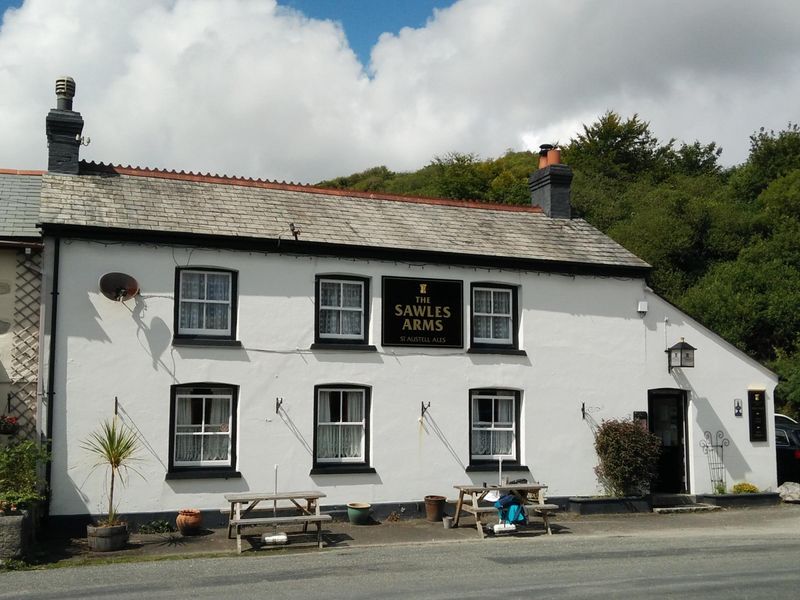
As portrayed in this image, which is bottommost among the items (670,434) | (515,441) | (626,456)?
(626,456)

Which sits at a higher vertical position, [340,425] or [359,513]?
[340,425]

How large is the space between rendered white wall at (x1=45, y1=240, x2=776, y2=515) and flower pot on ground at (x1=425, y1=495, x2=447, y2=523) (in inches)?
16.7

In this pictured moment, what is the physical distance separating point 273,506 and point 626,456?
23.6 ft

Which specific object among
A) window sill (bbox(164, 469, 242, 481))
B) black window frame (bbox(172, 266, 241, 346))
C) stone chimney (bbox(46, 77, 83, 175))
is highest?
stone chimney (bbox(46, 77, 83, 175))

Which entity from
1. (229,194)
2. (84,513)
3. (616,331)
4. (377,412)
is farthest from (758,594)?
(229,194)

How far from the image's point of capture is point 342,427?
1584cm

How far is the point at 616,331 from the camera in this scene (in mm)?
18031

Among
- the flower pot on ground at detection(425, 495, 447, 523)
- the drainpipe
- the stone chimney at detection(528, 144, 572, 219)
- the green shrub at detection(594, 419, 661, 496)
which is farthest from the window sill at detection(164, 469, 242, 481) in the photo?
the stone chimney at detection(528, 144, 572, 219)

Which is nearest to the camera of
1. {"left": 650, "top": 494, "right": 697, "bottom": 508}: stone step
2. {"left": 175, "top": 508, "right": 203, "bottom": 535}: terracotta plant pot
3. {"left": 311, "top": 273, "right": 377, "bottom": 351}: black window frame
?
{"left": 175, "top": 508, "right": 203, "bottom": 535}: terracotta plant pot

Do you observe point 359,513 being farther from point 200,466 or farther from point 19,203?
point 19,203

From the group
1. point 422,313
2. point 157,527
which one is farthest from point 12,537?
point 422,313

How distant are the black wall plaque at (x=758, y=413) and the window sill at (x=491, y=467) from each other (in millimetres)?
5840

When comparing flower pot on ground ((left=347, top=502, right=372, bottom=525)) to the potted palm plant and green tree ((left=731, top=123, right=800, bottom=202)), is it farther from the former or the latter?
green tree ((left=731, top=123, right=800, bottom=202))

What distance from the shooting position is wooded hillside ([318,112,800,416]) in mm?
32188
